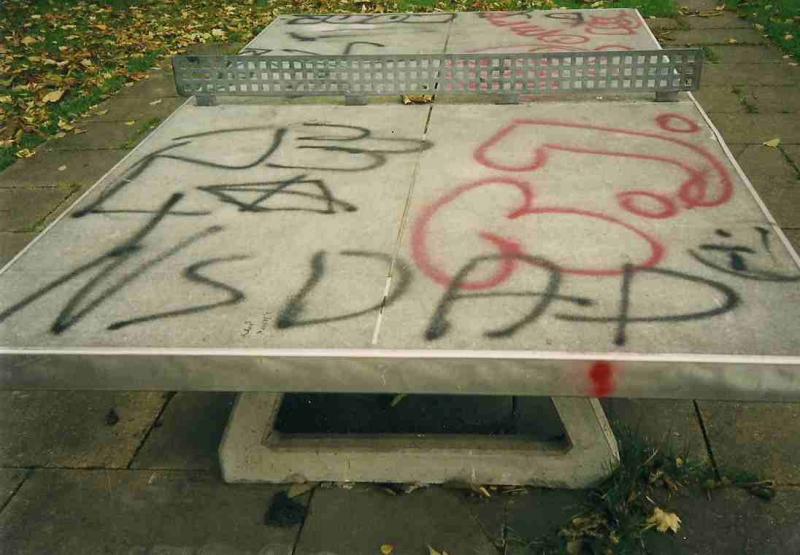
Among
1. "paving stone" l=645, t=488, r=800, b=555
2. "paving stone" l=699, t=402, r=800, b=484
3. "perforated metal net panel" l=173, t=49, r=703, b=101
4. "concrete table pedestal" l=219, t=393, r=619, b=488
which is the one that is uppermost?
"perforated metal net panel" l=173, t=49, r=703, b=101

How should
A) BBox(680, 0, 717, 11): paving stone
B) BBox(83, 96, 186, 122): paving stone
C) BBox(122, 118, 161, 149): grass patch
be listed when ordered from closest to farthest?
BBox(122, 118, 161, 149): grass patch → BBox(83, 96, 186, 122): paving stone → BBox(680, 0, 717, 11): paving stone

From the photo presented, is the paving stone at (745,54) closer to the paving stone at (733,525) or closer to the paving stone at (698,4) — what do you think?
the paving stone at (698,4)

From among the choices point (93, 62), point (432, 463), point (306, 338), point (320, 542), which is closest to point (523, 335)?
point (306, 338)

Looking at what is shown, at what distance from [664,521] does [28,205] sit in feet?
14.6

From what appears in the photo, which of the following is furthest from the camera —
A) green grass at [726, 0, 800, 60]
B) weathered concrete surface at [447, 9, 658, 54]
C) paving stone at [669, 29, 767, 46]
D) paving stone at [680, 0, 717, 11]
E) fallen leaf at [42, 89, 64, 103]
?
paving stone at [680, 0, 717, 11]

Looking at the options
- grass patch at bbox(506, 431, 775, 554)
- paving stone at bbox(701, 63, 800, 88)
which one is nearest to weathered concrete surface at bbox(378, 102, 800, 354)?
grass patch at bbox(506, 431, 775, 554)

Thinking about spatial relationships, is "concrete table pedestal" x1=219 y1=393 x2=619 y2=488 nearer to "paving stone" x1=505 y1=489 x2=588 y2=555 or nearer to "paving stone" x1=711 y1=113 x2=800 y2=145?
"paving stone" x1=505 y1=489 x2=588 y2=555

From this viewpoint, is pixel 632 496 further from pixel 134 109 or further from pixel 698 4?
pixel 698 4

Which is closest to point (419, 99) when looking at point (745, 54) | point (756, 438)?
point (756, 438)

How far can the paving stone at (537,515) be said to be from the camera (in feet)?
8.25

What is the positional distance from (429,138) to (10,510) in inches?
83.5

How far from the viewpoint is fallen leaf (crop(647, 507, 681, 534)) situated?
2520mm

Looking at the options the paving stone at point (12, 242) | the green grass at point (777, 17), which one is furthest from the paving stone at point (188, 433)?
the green grass at point (777, 17)

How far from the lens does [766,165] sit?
5.02m
